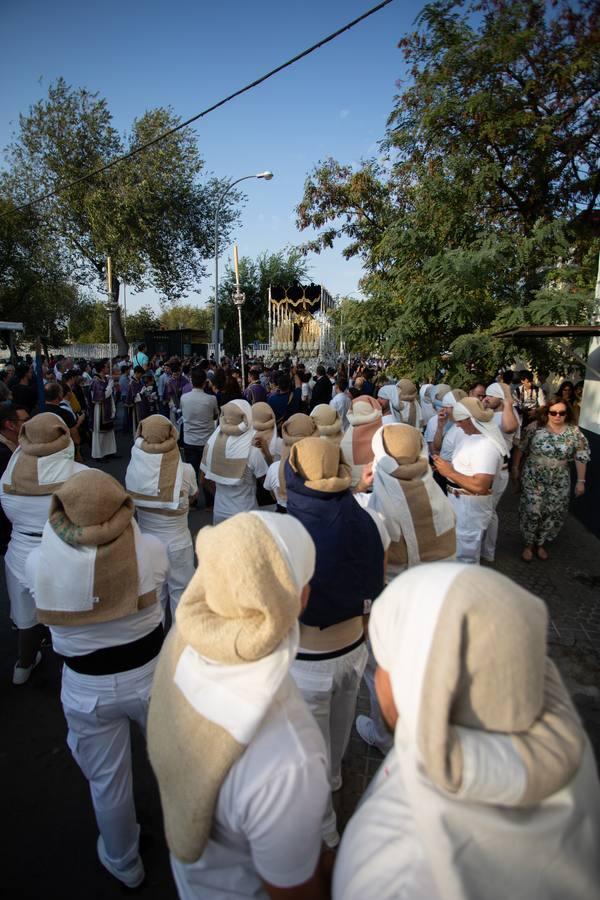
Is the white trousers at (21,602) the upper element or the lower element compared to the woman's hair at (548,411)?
lower

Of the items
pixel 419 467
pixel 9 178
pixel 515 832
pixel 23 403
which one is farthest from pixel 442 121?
pixel 9 178

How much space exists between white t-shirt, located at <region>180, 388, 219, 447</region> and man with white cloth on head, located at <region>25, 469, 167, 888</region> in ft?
18.3

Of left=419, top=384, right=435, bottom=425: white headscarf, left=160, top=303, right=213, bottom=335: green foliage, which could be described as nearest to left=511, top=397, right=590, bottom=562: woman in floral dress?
left=419, top=384, right=435, bottom=425: white headscarf

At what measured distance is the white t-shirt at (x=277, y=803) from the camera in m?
1.25

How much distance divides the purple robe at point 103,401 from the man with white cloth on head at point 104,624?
8.95m

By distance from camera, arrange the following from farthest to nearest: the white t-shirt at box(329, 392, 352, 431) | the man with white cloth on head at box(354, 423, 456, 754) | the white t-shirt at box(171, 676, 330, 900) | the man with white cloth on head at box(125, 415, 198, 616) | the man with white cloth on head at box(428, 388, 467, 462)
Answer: the white t-shirt at box(329, 392, 352, 431) → the man with white cloth on head at box(428, 388, 467, 462) → the man with white cloth on head at box(125, 415, 198, 616) → the man with white cloth on head at box(354, 423, 456, 754) → the white t-shirt at box(171, 676, 330, 900)

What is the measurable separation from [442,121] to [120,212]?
17724mm

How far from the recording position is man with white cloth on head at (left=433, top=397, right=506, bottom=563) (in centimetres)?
479

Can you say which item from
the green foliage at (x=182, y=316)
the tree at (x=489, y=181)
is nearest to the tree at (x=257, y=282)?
the tree at (x=489, y=181)

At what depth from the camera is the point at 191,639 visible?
1369mm

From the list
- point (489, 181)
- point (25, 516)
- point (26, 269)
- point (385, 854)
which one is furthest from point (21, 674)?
point (26, 269)

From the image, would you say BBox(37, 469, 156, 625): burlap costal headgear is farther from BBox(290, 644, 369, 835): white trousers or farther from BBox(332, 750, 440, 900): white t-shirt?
BBox(332, 750, 440, 900): white t-shirt

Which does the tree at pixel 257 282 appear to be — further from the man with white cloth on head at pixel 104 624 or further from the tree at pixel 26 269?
the man with white cloth on head at pixel 104 624

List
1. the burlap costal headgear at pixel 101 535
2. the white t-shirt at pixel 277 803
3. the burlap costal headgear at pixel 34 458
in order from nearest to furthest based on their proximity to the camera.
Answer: the white t-shirt at pixel 277 803, the burlap costal headgear at pixel 101 535, the burlap costal headgear at pixel 34 458
